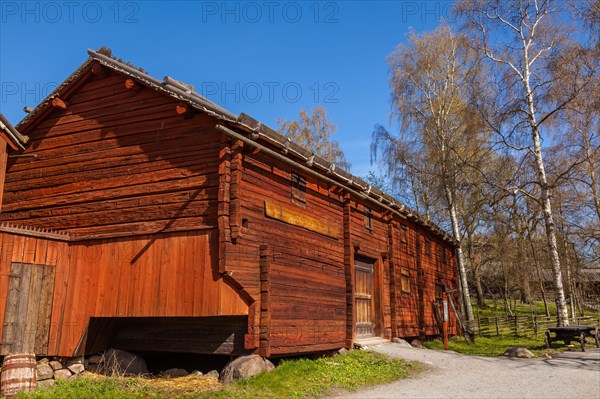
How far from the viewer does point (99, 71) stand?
43.2 feet

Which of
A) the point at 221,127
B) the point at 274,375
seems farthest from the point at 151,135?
the point at 274,375

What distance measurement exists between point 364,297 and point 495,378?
5598 mm

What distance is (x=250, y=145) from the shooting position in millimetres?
11406

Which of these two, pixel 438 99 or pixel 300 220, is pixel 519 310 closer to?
pixel 438 99

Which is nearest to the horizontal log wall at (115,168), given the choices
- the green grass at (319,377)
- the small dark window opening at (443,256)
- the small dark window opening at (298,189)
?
the small dark window opening at (298,189)

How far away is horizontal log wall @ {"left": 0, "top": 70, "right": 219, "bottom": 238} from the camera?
11430 millimetres

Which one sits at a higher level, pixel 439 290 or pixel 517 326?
pixel 439 290

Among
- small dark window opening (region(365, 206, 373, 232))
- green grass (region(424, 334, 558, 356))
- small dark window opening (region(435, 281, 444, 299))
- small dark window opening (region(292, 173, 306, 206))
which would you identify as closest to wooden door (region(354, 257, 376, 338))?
small dark window opening (region(365, 206, 373, 232))

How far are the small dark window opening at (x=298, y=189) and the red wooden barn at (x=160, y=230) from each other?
1.2 inches

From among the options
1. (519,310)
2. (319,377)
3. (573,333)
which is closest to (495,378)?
(319,377)

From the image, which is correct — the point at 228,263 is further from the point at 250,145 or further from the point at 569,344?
the point at 569,344

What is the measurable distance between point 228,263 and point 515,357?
1031 cm

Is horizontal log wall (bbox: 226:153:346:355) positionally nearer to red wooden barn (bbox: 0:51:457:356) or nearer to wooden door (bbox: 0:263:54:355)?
red wooden barn (bbox: 0:51:457:356)

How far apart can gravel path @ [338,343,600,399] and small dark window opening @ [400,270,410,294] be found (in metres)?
3.73
